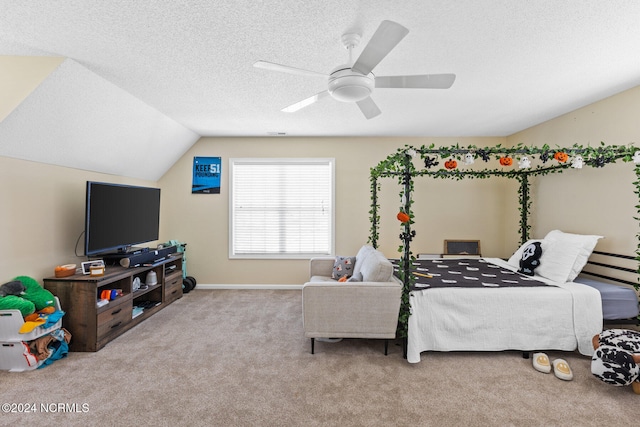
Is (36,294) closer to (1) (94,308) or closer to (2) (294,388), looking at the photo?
(1) (94,308)

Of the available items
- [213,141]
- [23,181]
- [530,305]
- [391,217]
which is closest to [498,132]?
[391,217]

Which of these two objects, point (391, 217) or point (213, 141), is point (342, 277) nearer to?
point (391, 217)

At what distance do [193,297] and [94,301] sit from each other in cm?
176

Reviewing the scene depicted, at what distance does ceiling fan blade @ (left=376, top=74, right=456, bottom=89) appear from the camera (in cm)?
188

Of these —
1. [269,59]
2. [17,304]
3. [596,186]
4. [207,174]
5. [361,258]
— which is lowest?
[17,304]

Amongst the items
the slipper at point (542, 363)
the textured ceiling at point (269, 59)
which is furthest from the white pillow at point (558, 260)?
the textured ceiling at point (269, 59)

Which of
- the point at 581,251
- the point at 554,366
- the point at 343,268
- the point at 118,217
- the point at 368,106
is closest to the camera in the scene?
the point at 368,106

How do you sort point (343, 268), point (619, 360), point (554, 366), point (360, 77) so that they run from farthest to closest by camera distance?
point (343, 268)
point (554, 366)
point (619, 360)
point (360, 77)

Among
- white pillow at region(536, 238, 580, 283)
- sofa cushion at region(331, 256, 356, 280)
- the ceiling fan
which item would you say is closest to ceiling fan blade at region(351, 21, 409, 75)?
the ceiling fan

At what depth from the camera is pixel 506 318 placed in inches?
106

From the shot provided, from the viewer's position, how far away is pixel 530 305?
268cm

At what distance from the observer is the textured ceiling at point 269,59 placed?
1.81m

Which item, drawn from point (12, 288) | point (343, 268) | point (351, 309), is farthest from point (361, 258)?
point (12, 288)

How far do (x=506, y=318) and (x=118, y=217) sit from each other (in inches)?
167
